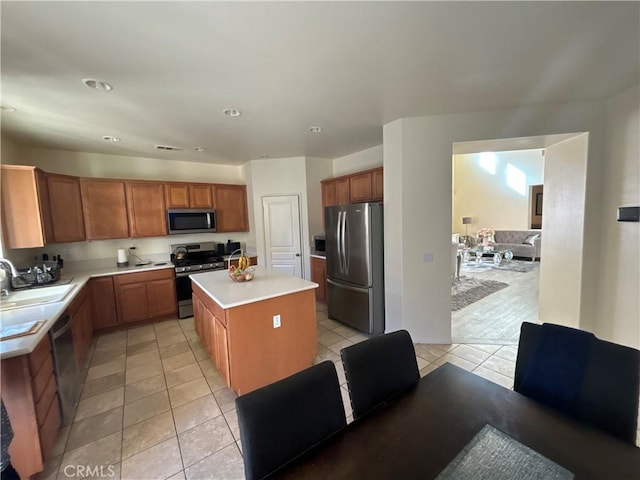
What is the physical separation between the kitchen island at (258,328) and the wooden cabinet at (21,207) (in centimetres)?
188

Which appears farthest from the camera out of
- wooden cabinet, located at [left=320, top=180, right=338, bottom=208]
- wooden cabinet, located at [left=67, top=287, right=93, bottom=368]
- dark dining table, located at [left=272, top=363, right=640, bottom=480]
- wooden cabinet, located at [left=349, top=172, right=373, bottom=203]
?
wooden cabinet, located at [left=320, top=180, right=338, bottom=208]

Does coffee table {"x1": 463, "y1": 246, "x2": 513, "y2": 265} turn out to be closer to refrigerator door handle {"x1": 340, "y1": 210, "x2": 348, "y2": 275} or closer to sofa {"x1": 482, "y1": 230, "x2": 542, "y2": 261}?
sofa {"x1": 482, "y1": 230, "x2": 542, "y2": 261}

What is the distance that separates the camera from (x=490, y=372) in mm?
2551

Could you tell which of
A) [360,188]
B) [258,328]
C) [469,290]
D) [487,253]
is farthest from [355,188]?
[487,253]

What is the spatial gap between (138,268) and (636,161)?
578cm

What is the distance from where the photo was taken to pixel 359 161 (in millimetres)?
4551

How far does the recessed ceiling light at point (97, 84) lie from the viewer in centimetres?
195

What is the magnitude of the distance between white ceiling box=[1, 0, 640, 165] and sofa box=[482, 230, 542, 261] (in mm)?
6587

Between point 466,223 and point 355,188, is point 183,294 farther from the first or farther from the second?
point 466,223

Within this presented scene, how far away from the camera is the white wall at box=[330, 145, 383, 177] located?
4.20 m

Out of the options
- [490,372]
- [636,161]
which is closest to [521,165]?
[636,161]

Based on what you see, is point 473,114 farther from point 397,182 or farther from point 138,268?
point 138,268

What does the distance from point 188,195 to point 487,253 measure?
812cm

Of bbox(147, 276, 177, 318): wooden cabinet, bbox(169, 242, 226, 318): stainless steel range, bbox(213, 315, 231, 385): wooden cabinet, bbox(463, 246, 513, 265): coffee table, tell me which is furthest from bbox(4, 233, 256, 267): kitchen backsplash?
bbox(463, 246, 513, 265): coffee table
